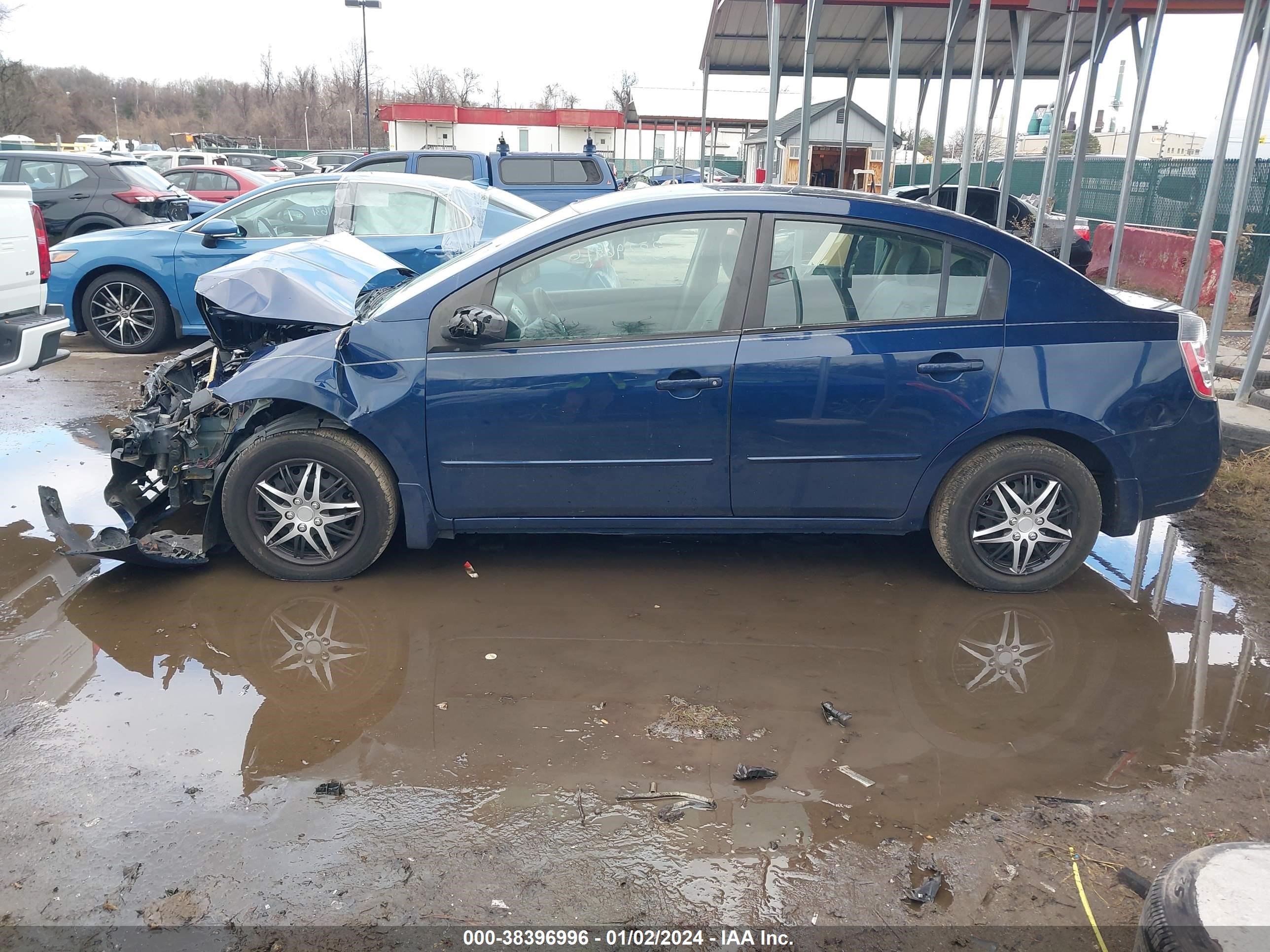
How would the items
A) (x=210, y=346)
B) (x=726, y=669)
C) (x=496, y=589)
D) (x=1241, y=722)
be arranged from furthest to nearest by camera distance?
(x=210, y=346)
(x=496, y=589)
(x=726, y=669)
(x=1241, y=722)

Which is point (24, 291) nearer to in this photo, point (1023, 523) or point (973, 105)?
point (1023, 523)

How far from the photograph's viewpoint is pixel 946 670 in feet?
12.4

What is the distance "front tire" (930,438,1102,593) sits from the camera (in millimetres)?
4230

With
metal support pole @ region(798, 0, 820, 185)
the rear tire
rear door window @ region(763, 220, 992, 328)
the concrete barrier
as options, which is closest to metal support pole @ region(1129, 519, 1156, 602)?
rear door window @ region(763, 220, 992, 328)

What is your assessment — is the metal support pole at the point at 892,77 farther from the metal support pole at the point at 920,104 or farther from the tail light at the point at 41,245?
the tail light at the point at 41,245

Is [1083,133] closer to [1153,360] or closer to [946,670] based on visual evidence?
[1153,360]

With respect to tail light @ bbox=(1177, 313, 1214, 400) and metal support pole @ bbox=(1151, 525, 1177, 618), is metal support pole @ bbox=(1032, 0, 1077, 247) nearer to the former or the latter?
metal support pole @ bbox=(1151, 525, 1177, 618)

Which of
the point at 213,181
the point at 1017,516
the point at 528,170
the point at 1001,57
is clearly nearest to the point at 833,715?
the point at 1017,516

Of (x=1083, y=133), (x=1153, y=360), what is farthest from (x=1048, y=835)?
(x=1083, y=133)

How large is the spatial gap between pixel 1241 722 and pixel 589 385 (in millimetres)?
2841

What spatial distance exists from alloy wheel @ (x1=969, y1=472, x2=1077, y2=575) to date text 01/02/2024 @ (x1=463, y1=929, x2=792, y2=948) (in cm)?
244

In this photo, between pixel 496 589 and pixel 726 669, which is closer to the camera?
pixel 726 669

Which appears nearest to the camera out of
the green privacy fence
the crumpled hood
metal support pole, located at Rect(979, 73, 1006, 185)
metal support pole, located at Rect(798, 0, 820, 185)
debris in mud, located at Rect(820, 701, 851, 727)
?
debris in mud, located at Rect(820, 701, 851, 727)

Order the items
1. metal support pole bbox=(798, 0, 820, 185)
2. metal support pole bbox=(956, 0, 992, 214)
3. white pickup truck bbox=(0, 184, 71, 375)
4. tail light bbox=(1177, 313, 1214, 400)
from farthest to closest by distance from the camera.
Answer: metal support pole bbox=(798, 0, 820, 185) → metal support pole bbox=(956, 0, 992, 214) → white pickup truck bbox=(0, 184, 71, 375) → tail light bbox=(1177, 313, 1214, 400)
